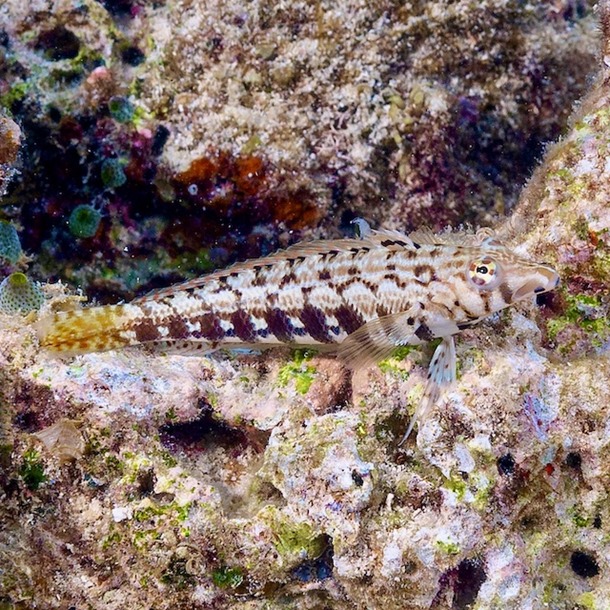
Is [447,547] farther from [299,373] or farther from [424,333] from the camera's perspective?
[299,373]

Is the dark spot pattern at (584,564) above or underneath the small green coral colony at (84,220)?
underneath

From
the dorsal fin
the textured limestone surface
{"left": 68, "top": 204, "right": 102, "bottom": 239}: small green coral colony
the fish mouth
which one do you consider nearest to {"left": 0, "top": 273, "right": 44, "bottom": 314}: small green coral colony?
the textured limestone surface

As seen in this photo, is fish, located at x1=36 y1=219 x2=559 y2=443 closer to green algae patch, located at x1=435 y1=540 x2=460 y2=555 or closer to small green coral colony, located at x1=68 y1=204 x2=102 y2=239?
green algae patch, located at x1=435 y1=540 x2=460 y2=555

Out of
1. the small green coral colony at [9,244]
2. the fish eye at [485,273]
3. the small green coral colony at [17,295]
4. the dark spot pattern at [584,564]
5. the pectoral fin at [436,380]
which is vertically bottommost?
the dark spot pattern at [584,564]

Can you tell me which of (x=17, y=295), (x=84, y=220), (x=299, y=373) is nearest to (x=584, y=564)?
(x=299, y=373)

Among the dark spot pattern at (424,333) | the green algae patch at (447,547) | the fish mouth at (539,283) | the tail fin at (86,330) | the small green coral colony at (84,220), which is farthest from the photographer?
the small green coral colony at (84,220)

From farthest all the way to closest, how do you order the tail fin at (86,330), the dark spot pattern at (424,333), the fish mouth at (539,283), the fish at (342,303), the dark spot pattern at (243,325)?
the dark spot pattern at (243,325) < the tail fin at (86,330) < the dark spot pattern at (424,333) < the fish at (342,303) < the fish mouth at (539,283)

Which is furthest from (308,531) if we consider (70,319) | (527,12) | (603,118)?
(527,12)

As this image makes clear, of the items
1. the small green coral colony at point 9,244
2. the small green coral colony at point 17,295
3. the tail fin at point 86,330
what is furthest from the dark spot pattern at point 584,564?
the small green coral colony at point 9,244

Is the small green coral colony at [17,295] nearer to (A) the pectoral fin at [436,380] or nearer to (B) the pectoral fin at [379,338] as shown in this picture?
(B) the pectoral fin at [379,338]
